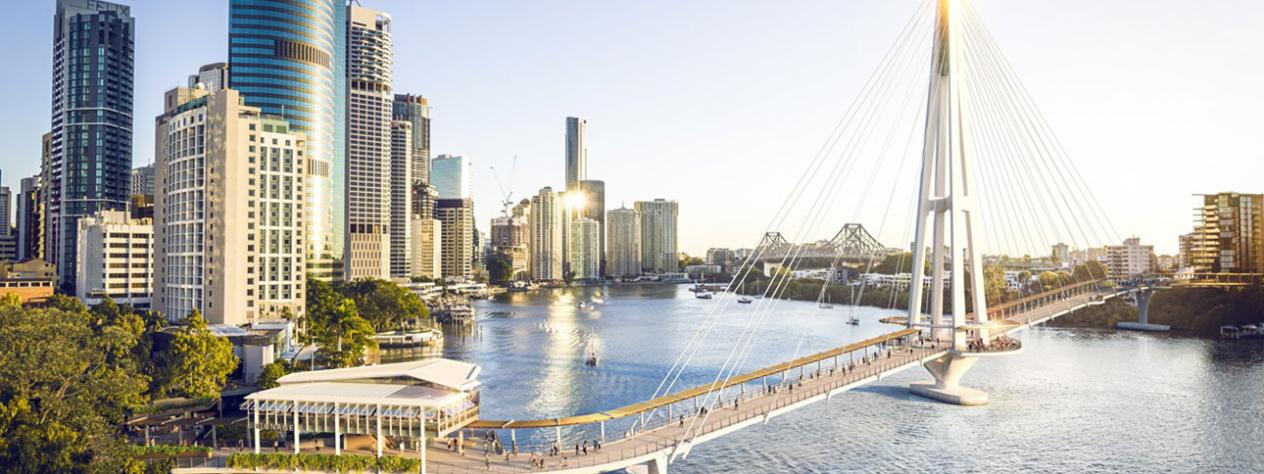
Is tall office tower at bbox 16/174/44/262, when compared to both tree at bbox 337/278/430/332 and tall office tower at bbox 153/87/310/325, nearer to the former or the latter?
tree at bbox 337/278/430/332

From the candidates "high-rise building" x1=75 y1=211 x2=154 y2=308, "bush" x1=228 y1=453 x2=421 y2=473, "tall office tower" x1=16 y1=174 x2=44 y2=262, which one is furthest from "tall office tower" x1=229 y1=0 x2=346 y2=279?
"bush" x1=228 y1=453 x2=421 y2=473

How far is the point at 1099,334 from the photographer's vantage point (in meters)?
93.7

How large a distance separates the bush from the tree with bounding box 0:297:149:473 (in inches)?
195

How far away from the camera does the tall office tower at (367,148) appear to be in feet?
540

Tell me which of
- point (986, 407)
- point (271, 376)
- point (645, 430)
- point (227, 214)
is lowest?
point (986, 407)

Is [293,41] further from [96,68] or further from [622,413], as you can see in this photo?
[622,413]

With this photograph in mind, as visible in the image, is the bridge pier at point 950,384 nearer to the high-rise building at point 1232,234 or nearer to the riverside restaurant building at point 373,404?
the riverside restaurant building at point 373,404

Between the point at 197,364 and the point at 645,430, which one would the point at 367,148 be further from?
the point at 645,430

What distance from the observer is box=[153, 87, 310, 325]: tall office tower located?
72.4 metres

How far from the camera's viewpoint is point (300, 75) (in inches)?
4464

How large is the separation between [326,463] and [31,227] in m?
157

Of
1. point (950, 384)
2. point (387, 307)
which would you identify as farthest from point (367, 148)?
point (950, 384)

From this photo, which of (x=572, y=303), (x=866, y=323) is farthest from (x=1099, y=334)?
(x=572, y=303)

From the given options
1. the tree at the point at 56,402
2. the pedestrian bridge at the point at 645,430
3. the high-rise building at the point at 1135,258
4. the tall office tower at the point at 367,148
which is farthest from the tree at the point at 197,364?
the high-rise building at the point at 1135,258
